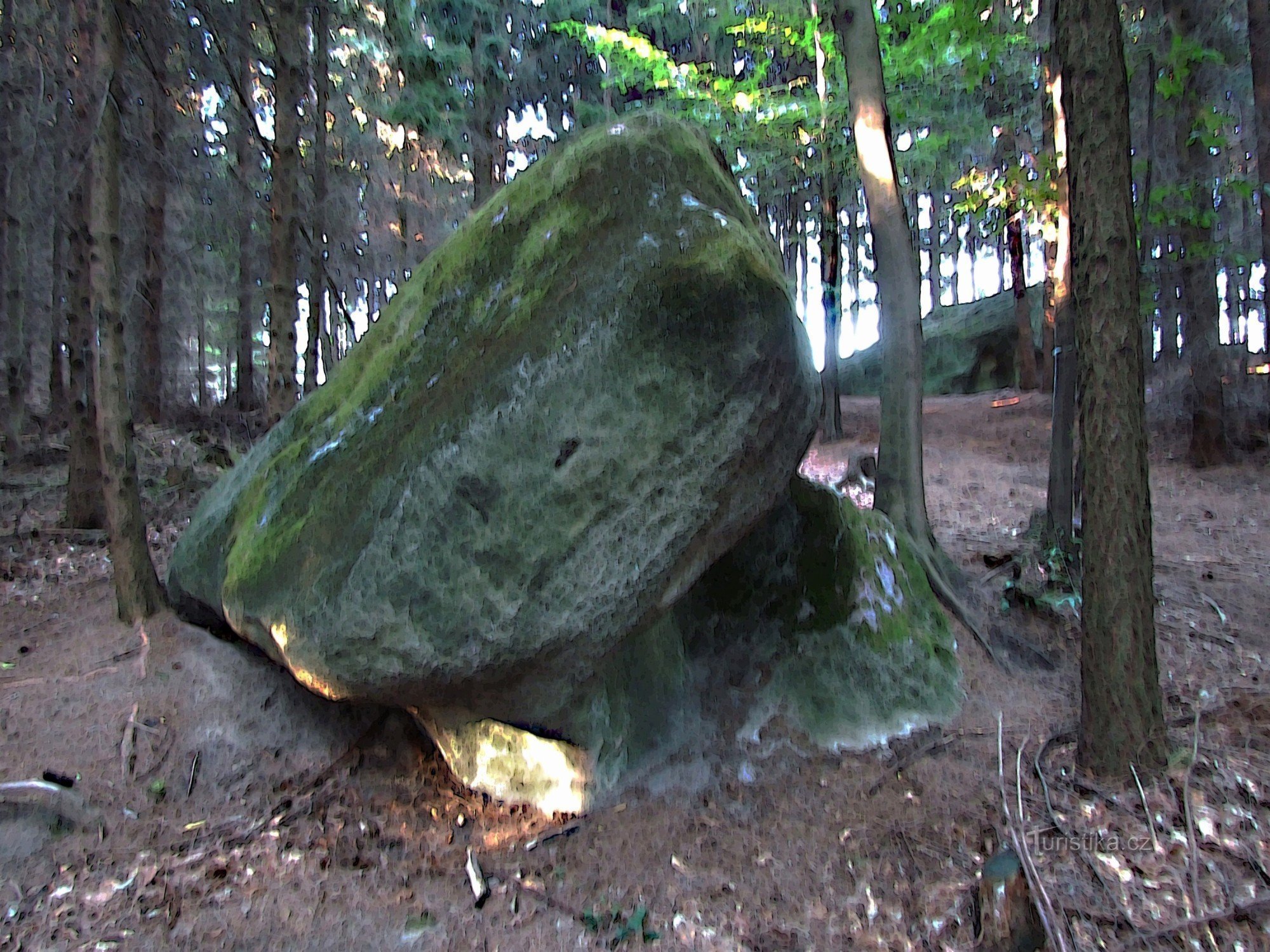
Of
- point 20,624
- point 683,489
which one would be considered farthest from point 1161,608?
point 20,624

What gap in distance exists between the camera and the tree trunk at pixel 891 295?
624 cm

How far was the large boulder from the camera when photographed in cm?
Answer: 352

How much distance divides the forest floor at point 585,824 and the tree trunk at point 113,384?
339mm

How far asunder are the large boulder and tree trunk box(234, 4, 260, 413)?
6.34 meters

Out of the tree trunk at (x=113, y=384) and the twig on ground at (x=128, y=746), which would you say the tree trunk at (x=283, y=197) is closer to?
the tree trunk at (x=113, y=384)

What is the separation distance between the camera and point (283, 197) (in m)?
7.35

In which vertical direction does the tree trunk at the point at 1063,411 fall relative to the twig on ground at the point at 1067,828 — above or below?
above

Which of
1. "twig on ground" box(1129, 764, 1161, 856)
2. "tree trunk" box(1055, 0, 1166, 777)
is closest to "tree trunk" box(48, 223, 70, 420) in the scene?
"tree trunk" box(1055, 0, 1166, 777)

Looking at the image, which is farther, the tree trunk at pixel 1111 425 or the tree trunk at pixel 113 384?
the tree trunk at pixel 113 384

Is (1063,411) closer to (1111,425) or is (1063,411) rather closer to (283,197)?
(1111,425)

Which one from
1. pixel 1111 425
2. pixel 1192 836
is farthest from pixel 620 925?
pixel 1111 425

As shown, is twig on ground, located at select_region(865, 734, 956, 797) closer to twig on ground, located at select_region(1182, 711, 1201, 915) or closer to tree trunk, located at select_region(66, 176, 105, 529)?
twig on ground, located at select_region(1182, 711, 1201, 915)

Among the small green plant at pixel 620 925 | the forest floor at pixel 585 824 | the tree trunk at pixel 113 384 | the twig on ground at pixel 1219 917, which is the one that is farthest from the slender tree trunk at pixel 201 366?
the twig on ground at pixel 1219 917

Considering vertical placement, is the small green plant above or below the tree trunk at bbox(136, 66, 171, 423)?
below
